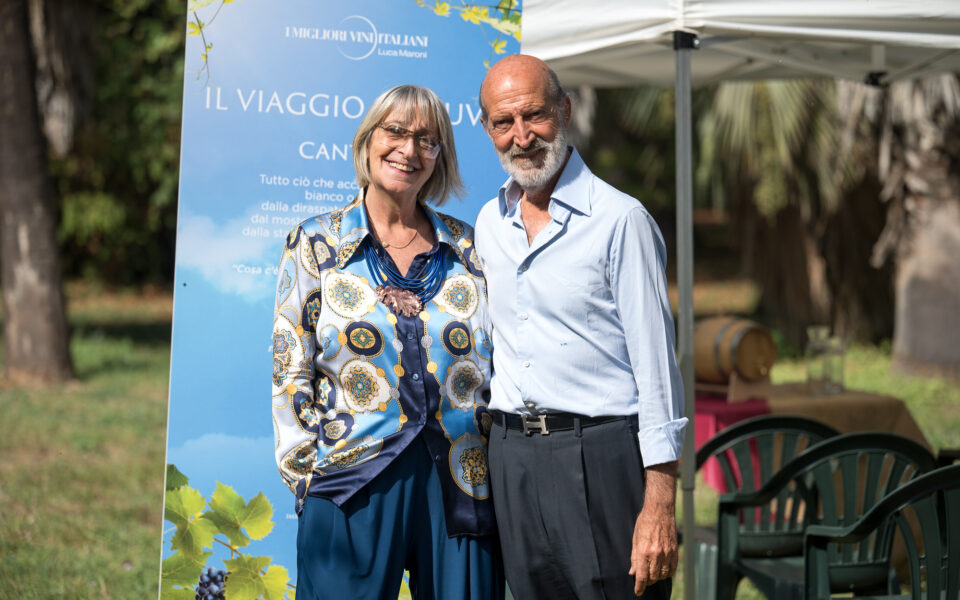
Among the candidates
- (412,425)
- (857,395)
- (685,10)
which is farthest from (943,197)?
(412,425)

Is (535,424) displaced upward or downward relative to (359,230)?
downward

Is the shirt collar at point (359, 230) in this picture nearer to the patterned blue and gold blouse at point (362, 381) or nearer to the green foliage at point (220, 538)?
the patterned blue and gold blouse at point (362, 381)

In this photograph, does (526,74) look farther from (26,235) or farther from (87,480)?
(26,235)

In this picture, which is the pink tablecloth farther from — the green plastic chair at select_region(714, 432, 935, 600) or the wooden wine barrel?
the green plastic chair at select_region(714, 432, 935, 600)

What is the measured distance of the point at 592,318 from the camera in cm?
236

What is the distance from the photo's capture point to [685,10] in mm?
3195

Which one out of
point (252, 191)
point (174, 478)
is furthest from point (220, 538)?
point (252, 191)

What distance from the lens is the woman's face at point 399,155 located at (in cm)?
246

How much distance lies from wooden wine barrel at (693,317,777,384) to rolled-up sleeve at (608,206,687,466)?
2.98 m

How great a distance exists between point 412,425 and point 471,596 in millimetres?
461

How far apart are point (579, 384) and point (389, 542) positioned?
1.95 feet

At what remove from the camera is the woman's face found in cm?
246

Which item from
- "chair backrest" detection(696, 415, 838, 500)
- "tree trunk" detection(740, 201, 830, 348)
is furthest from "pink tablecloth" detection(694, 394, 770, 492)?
"tree trunk" detection(740, 201, 830, 348)

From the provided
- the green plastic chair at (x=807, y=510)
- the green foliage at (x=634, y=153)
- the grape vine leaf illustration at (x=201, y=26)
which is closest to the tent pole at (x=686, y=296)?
the green plastic chair at (x=807, y=510)
